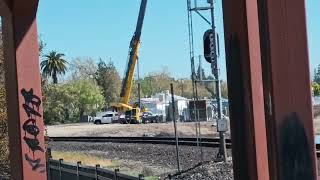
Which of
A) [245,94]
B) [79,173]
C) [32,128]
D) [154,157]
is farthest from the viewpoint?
[154,157]

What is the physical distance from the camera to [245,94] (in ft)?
13.2

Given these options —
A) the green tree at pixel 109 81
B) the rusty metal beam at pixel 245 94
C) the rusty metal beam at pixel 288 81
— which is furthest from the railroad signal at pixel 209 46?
the green tree at pixel 109 81

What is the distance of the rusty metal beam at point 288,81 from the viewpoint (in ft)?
10.6

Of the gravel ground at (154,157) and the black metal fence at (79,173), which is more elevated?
the black metal fence at (79,173)

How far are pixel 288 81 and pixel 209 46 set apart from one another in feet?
57.8

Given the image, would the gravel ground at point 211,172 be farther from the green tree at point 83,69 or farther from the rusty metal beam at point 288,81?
the green tree at point 83,69

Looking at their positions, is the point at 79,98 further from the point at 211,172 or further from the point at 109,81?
the point at 211,172

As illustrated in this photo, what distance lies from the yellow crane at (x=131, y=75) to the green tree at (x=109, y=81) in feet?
216

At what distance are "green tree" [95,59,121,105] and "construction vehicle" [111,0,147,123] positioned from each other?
6487 centimetres

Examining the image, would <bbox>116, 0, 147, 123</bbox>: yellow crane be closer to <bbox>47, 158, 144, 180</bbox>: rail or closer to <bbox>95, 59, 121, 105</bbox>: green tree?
<bbox>47, 158, 144, 180</bbox>: rail

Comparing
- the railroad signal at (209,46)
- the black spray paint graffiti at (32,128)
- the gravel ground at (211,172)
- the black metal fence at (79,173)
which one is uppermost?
the railroad signal at (209,46)

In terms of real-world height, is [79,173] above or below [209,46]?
below

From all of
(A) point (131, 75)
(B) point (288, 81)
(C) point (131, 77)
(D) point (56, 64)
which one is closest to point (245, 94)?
(B) point (288, 81)

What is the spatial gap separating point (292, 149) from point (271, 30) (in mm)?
661
